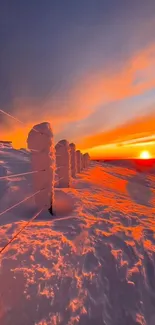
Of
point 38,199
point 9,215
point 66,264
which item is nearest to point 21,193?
point 38,199

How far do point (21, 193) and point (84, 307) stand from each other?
292cm

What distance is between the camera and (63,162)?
625 centimetres

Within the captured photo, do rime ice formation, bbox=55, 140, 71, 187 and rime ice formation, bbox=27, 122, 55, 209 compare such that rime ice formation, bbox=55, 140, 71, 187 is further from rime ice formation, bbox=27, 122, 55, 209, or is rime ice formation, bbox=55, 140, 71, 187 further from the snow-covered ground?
the snow-covered ground

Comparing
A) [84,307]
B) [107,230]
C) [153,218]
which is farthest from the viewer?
[153,218]

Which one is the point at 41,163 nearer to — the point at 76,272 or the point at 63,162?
the point at 76,272

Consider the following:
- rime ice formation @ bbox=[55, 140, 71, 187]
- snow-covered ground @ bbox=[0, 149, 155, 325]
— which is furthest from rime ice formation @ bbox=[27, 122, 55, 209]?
rime ice formation @ bbox=[55, 140, 71, 187]

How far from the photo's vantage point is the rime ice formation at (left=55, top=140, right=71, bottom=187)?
6.16 m

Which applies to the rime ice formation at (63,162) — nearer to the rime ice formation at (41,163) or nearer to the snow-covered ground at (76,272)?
the rime ice formation at (41,163)

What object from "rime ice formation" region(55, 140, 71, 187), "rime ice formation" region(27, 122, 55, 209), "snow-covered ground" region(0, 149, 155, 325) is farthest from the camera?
"rime ice formation" region(55, 140, 71, 187)

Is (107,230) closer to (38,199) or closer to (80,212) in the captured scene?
(80,212)

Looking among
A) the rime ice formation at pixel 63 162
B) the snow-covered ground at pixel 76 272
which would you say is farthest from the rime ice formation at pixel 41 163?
the rime ice formation at pixel 63 162

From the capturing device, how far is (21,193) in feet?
14.6

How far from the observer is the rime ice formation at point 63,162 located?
616 cm

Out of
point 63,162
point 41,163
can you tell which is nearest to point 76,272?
point 41,163
